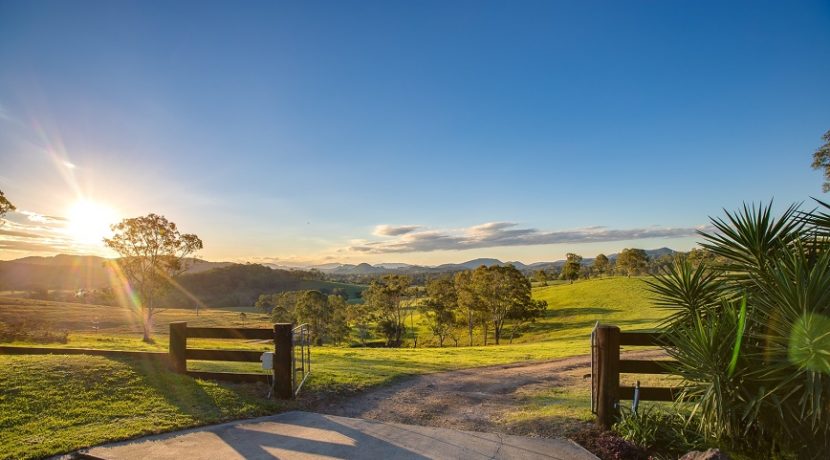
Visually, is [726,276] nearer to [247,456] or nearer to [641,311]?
[247,456]

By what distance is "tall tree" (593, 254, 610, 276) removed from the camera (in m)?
104

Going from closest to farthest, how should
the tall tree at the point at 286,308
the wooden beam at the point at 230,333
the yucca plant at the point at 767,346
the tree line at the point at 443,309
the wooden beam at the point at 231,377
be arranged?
the yucca plant at the point at 767,346 < the wooden beam at the point at 230,333 < the wooden beam at the point at 231,377 < the tree line at the point at 443,309 < the tall tree at the point at 286,308

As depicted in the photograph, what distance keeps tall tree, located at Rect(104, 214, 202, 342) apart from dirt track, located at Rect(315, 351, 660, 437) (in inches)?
1231

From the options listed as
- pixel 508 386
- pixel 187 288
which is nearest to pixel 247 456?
pixel 508 386

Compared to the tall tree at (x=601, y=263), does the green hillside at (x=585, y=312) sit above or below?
below

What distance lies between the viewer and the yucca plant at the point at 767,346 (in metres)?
4.54

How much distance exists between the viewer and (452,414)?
869 cm

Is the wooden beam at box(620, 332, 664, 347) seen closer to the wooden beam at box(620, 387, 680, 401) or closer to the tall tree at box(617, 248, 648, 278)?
the wooden beam at box(620, 387, 680, 401)

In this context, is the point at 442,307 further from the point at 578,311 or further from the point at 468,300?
the point at 578,311

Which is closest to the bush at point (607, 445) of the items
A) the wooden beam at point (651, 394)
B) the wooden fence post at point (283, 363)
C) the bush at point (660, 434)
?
the bush at point (660, 434)

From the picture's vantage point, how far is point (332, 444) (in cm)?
634

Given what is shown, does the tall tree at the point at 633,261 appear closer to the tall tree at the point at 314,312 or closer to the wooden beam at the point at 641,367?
the tall tree at the point at 314,312

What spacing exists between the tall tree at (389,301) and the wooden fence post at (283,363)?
2069 inches

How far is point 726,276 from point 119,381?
1129cm
